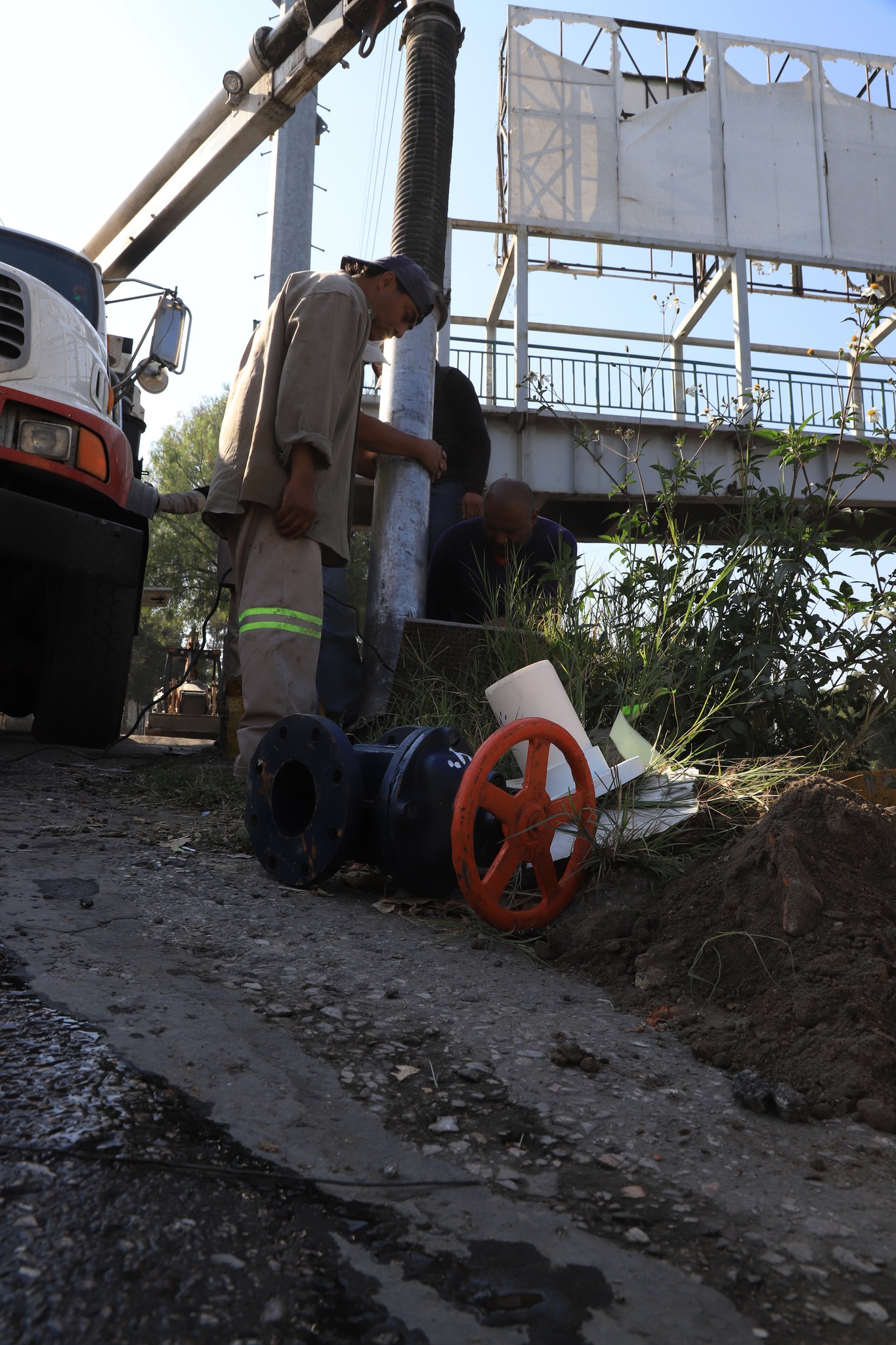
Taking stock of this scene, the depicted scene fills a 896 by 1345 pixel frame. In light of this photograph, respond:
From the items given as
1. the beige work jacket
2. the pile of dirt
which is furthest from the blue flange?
the beige work jacket

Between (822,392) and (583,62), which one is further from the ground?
(583,62)

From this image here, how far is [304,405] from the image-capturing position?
312cm

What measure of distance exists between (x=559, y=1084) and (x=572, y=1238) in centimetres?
42

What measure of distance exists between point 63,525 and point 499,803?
2.06m

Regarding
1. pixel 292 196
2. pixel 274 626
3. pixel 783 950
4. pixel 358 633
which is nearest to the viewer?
pixel 783 950

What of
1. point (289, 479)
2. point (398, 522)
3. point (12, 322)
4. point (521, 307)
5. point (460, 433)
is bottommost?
point (289, 479)

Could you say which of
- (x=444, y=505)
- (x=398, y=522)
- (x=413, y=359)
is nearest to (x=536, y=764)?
(x=398, y=522)

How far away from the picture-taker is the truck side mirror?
5055 millimetres

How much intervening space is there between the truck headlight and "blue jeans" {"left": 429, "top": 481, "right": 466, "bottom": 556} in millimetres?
1947

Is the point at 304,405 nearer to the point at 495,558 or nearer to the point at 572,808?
the point at 495,558

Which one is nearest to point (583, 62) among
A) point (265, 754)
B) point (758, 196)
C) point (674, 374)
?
point (758, 196)

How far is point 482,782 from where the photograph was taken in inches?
82.8

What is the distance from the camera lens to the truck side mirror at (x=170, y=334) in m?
5.05

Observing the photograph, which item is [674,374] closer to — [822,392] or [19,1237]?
[822,392]
